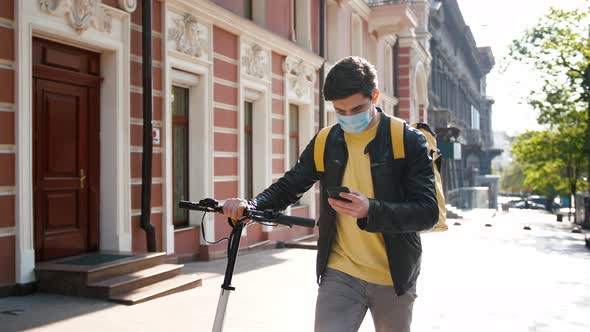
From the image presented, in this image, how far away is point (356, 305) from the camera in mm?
3172

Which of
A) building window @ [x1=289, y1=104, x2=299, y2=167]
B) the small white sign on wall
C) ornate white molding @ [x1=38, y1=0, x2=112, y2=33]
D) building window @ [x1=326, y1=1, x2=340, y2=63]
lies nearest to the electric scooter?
ornate white molding @ [x1=38, y1=0, x2=112, y2=33]

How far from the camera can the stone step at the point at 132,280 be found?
7438 millimetres

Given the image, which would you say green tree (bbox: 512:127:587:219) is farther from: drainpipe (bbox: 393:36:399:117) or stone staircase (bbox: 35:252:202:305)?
stone staircase (bbox: 35:252:202:305)

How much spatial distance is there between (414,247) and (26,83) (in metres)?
5.94

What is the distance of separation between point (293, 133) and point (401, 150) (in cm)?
1421

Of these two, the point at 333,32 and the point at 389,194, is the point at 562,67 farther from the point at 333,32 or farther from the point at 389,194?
the point at 389,194

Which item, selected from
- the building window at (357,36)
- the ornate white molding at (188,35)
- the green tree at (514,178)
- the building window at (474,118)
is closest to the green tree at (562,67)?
the building window at (357,36)

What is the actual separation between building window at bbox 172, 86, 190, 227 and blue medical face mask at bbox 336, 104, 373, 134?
8.89 metres

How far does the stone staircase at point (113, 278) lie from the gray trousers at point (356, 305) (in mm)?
4601

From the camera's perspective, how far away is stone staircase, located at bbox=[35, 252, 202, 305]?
7.50 meters

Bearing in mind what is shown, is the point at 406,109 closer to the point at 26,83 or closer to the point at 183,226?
the point at 183,226

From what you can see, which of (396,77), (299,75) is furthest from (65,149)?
(396,77)

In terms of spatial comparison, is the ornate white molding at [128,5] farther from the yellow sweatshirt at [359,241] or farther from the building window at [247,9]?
the yellow sweatshirt at [359,241]

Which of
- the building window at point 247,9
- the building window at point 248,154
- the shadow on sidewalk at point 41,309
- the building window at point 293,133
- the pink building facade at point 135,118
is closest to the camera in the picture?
the shadow on sidewalk at point 41,309
